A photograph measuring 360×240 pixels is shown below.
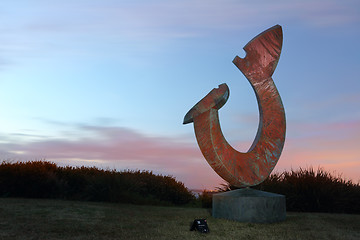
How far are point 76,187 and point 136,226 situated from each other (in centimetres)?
648

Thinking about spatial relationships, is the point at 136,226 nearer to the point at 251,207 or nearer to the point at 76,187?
the point at 251,207

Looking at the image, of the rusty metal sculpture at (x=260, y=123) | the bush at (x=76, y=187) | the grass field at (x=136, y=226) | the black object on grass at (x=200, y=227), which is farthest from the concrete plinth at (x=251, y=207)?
the bush at (x=76, y=187)

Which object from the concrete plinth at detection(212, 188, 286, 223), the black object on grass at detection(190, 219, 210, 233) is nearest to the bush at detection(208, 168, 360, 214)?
the concrete plinth at detection(212, 188, 286, 223)

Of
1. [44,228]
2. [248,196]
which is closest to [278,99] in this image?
[248,196]

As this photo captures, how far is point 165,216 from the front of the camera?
291 inches

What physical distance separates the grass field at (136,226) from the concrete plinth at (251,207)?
0.22m

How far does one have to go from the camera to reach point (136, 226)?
237 inches

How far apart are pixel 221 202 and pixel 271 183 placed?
4064 mm

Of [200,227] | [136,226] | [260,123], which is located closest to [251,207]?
[200,227]

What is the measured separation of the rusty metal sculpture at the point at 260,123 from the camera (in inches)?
262

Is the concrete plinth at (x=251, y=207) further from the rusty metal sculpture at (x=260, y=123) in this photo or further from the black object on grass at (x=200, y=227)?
the black object on grass at (x=200, y=227)

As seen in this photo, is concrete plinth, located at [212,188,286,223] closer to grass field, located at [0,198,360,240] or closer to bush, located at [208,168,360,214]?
grass field, located at [0,198,360,240]

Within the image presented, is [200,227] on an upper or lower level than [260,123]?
lower

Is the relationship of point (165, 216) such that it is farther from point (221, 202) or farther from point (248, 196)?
point (248, 196)
